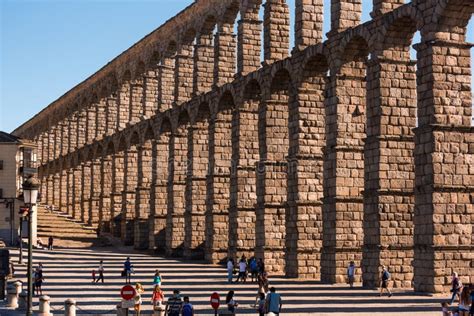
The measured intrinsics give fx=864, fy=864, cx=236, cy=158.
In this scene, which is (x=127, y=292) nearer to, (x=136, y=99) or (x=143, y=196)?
(x=143, y=196)

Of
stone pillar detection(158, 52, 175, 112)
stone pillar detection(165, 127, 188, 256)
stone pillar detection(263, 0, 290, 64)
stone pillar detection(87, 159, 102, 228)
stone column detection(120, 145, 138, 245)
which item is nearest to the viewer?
stone pillar detection(263, 0, 290, 64)

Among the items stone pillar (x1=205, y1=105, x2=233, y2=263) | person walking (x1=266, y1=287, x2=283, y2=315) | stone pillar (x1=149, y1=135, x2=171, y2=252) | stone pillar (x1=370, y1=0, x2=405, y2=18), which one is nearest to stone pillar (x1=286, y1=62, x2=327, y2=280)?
stone pillar (x1=370, y1=0, x2=405, y2=18)

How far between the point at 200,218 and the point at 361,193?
19.5 metres

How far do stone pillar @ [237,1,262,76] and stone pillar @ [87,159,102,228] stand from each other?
33.7 m

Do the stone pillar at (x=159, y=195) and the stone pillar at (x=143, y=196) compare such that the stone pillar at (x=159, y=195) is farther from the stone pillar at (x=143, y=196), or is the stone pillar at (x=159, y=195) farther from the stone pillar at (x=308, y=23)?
the stone pillar at (x=308, y=23)

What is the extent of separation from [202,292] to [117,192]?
40033 millimetres

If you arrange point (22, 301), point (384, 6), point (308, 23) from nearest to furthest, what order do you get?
point (22, 301), point (384, 6), point (308, 23)

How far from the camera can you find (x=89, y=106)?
84.1 metres

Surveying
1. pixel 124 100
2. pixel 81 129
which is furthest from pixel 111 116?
pixel 81 129

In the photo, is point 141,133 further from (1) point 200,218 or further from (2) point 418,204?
(2) point 418,204

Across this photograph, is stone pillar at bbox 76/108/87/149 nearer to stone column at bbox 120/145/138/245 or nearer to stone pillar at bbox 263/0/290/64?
stone column at bbox 120/145/138/245

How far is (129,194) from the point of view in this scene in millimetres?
65375

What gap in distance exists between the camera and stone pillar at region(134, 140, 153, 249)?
61656mm

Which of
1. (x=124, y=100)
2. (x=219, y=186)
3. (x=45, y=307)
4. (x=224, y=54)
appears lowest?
(x=45, y=307)
